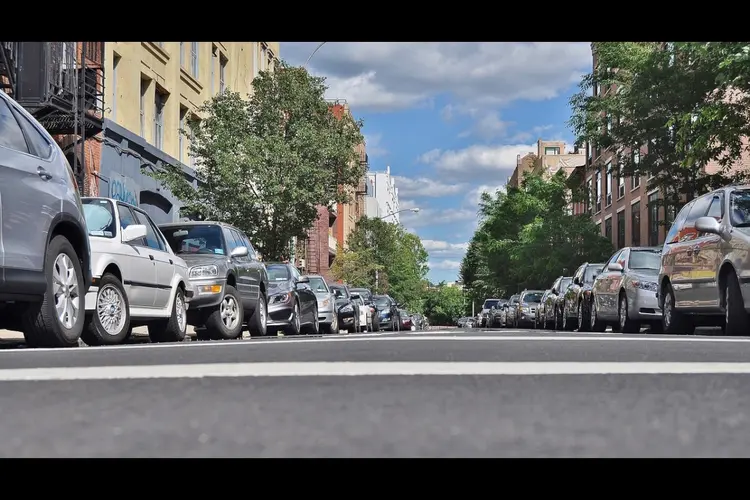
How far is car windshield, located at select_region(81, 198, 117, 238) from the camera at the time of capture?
11.5 meters

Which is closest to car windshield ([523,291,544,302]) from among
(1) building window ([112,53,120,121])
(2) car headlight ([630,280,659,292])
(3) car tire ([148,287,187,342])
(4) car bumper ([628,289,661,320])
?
(1) building window ([112,53,120,121])

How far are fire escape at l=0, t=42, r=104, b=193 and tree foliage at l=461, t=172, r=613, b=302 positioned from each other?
26777 mm

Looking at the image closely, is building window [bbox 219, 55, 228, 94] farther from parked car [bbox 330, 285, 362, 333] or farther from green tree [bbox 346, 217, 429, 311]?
green tree [bbox 346, 217, 429, 311]

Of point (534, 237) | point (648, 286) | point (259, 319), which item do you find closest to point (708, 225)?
point (648, 286)

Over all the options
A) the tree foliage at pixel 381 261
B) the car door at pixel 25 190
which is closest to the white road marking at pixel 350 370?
the car door at pixel 25 190

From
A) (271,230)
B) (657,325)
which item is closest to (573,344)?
(657,325)

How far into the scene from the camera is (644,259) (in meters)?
18.4

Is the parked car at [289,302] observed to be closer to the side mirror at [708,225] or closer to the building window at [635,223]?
the side mirror at [708,225]

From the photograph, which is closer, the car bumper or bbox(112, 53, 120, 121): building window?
the car bumper

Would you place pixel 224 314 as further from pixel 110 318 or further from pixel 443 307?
pixel 443 307

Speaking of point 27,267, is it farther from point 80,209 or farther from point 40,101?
point 40,101
